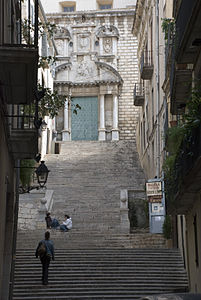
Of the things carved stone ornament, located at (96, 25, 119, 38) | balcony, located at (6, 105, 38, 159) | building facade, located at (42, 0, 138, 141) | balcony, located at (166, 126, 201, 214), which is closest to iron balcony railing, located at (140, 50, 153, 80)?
building facade, located at (42, 0, 138, 141)

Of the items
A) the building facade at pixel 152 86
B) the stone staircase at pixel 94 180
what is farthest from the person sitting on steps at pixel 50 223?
the building facade at pixel 152 86

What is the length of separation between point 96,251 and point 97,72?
2717cm

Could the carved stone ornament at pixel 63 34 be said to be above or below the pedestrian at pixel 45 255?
above

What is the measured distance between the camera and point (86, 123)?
43.8 metres

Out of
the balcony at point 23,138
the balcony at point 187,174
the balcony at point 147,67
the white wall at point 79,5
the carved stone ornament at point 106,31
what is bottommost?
the balcony at point 187,174

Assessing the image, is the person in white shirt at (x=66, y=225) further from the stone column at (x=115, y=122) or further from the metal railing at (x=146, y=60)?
the stone column at (x=115, y=122)

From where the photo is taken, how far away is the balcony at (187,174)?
434 inches

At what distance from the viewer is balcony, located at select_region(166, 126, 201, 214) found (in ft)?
36.2

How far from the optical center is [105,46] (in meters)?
45.4

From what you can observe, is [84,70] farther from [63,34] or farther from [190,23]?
[190,23]

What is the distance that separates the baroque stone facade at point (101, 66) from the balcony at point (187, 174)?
27.4 m

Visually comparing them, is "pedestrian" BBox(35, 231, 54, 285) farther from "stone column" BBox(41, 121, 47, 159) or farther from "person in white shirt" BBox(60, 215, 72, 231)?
"stone column" BBox(41, 121, 47, 159)

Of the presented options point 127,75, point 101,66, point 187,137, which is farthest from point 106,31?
point 187,137

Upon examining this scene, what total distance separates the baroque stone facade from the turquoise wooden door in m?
0.34
